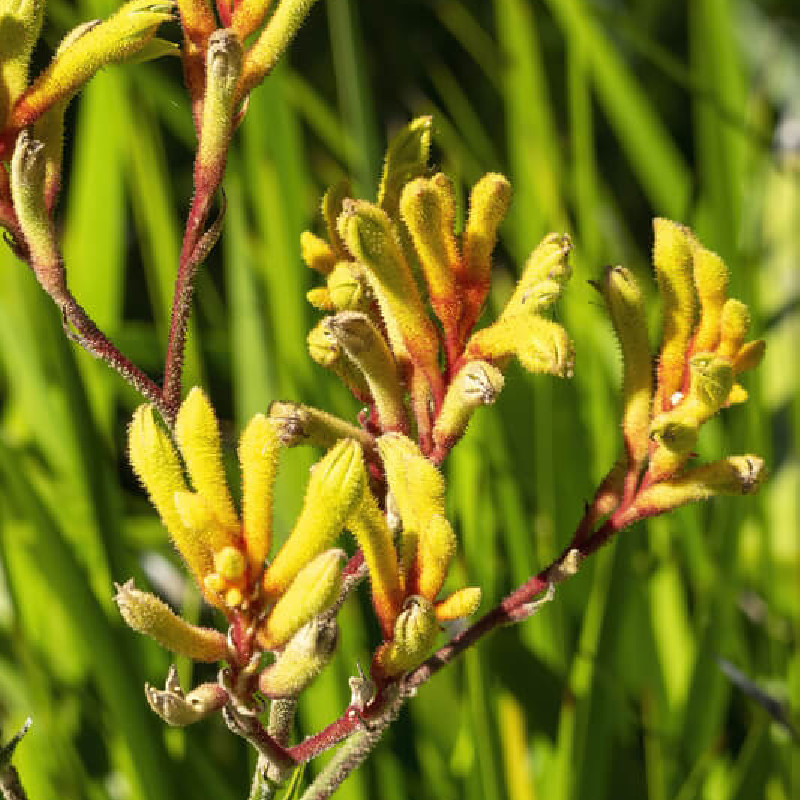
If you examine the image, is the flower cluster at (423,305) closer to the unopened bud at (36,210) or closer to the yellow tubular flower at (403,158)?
the yellow tubular flower at (403,158)

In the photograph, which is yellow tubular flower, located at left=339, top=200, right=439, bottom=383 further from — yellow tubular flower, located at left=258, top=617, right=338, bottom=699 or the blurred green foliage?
the blurred green foliage

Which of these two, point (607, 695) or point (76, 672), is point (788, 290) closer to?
point (607, 695)

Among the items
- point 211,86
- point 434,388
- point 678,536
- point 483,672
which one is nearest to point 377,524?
point 434,388

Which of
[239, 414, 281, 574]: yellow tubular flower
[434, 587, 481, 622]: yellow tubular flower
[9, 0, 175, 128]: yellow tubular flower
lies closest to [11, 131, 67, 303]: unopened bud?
[9, 0, 175, 128]: yellow tubular flower

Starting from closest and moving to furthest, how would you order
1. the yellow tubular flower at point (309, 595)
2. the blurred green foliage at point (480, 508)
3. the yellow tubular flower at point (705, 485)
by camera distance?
1. the yellow tubular flower at point (309, 595)
2. the yellow tubular flower at point (705, 485)
3. the blurred green foliage at point (480, 508)

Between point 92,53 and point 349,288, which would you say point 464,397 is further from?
point 92,53

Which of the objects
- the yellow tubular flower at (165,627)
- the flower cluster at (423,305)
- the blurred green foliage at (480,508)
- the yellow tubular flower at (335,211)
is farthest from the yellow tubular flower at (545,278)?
the blurred green foliage at (480,508)

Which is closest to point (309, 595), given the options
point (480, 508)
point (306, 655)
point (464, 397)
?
point (306, 655)
